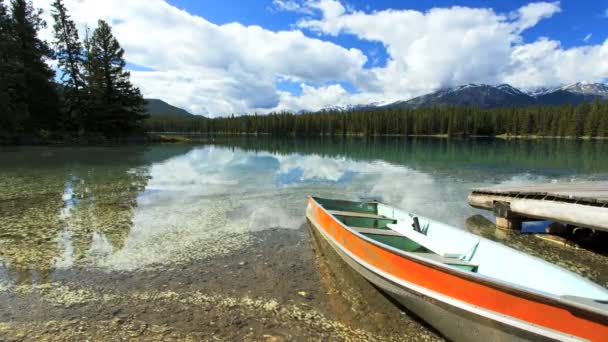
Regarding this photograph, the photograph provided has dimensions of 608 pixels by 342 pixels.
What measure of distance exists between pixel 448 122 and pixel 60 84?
401 ft

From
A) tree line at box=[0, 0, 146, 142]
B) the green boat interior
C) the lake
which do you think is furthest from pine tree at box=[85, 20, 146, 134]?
the green boat interior

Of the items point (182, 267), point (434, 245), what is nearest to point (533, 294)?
point (434, 245)

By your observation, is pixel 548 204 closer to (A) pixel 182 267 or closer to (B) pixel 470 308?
(B) pixel 470 308

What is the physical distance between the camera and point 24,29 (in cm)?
4316

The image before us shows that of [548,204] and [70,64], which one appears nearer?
[548,204]

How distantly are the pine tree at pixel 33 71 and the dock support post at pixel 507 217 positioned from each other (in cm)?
5045

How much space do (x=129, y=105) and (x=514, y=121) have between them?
408 feet

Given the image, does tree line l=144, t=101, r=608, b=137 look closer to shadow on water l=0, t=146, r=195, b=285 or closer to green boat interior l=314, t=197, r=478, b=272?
shadow on water l=0, t=146, r=195, b=285

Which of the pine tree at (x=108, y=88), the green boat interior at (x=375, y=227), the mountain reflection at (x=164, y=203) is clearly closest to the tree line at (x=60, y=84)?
the pine tree at (x=108, y=88)

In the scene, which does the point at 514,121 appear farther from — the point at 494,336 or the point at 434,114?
the point at 494,336

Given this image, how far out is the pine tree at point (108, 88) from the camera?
50094 millimetres

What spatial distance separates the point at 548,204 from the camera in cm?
1012

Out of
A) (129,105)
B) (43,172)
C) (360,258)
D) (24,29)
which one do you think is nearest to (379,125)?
(129,105)

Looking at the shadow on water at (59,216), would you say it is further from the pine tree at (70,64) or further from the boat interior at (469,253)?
the pine tree at (70,64)
